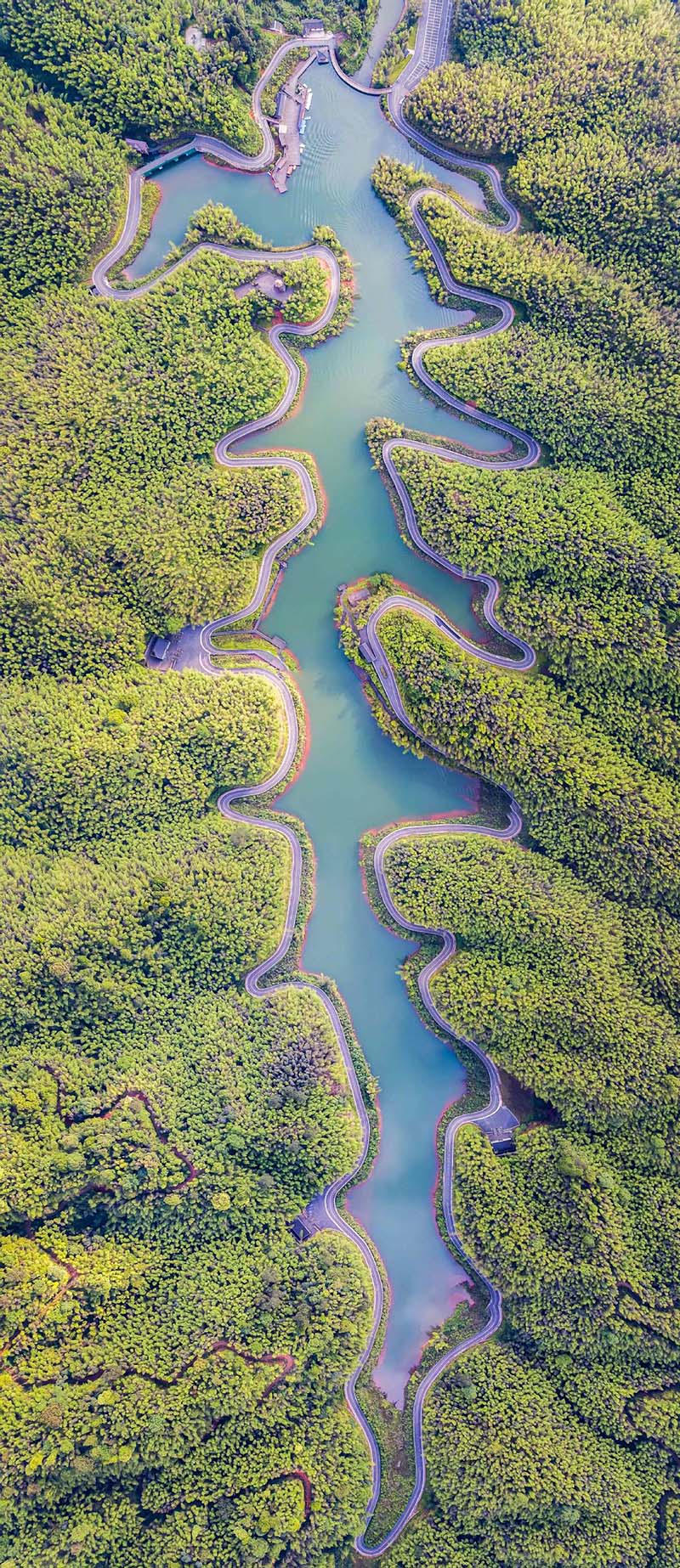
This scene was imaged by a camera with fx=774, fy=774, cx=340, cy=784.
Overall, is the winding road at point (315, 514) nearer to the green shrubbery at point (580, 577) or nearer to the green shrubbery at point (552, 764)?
the green shrubbery at point (580, 577)

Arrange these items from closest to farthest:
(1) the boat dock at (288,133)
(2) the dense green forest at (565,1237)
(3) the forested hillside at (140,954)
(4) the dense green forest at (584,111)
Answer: (3) the forested hillside at (140,954)
(2) the dense green forest at (565,1237)
(4) the dense green forest at (584,111)
(1) the boat dock at (288,133)

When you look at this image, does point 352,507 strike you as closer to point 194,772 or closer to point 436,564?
point 436,564

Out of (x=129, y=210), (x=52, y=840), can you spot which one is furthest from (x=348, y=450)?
(x=52, y=840)

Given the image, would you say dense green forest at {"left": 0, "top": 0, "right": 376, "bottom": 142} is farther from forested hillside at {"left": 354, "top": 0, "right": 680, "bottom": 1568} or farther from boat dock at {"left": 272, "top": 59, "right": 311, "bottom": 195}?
forested hillside at {"left": 354, "top": 0, "right": 680, "bottom": 1568}

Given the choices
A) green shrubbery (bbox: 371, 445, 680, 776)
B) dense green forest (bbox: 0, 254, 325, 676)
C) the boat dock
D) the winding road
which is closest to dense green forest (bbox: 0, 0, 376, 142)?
the winding road

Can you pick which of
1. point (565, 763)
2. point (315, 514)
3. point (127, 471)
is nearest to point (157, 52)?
point (127, 471)

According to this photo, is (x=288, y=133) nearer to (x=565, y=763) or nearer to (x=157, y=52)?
(x=157, y=52)

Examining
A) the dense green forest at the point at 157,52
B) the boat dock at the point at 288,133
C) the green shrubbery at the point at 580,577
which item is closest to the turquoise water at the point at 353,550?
the boat dock at the point at 288,133
